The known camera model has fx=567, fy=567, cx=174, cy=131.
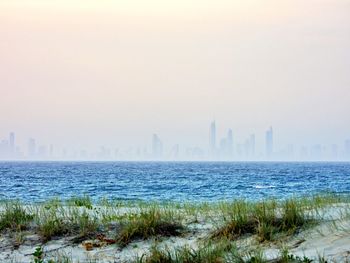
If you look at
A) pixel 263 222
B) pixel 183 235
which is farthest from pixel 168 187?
pixel 263 222

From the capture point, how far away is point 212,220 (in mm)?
12180

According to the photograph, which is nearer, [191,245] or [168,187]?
[191,245]

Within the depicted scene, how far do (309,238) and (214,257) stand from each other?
A: 2.21m

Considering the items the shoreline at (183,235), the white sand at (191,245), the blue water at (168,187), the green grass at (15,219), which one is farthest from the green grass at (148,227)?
the blue water at (168,187)

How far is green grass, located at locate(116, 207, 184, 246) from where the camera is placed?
1138 centimetres

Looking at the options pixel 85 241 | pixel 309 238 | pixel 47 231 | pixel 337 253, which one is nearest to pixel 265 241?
pixel 309 238

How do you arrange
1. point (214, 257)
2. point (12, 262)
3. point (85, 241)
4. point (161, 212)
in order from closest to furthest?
point (214, 257) → point (12, 262) → point (85, 241) → point (161, 212)

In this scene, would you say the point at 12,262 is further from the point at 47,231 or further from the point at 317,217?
the point at 317,217

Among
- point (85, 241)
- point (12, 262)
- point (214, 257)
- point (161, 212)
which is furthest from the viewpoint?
point (161, 212)

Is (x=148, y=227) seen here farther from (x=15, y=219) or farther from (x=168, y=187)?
(x=168, y=187)

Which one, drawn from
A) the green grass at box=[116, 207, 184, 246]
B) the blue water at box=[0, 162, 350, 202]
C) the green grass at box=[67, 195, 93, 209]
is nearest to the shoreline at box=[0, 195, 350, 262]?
the green grass at box=[116, 207, 184, 246]

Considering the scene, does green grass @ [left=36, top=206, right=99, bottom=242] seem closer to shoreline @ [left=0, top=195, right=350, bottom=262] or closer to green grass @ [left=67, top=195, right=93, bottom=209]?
shoreline @ [left=0, top=195, right=350, bottom=262]

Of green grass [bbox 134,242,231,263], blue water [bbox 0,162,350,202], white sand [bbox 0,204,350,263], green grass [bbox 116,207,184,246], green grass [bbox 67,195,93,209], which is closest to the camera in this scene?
green grass [bbox 134,242,231,263]

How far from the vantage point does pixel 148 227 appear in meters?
11.6
